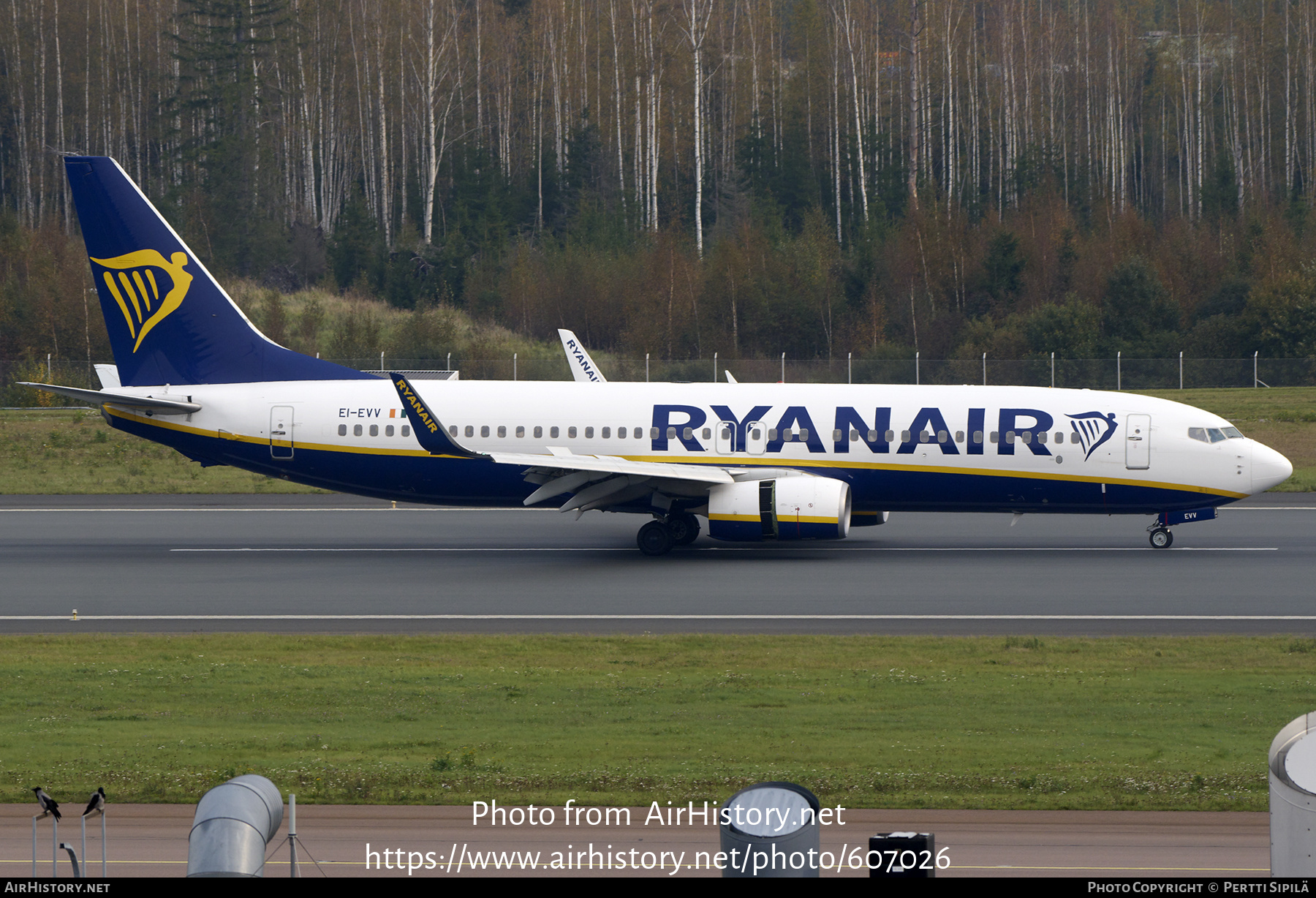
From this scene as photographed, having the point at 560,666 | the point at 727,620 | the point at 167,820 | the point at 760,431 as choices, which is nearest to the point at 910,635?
the point at 727,620

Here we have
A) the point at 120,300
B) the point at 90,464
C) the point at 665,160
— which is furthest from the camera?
the point at 665,160

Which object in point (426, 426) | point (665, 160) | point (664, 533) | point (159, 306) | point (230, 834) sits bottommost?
point (664, 533)

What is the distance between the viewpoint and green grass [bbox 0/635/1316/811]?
1166cm

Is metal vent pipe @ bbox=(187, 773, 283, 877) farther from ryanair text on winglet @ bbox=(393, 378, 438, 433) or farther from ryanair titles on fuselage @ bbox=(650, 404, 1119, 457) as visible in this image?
ryanair titles on fuselage @ bbox=(650, 404, 1119, 457)

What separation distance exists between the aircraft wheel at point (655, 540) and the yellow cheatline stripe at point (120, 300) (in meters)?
11.8

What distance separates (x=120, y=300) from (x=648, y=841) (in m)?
23.0

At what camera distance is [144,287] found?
2927cm

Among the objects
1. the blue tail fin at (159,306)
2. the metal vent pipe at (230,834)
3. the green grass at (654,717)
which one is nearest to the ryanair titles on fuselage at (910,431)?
the green grass at (654,717)

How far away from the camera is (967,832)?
10438 mm

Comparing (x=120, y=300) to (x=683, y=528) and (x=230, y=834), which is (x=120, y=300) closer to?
(x=683, y=528)

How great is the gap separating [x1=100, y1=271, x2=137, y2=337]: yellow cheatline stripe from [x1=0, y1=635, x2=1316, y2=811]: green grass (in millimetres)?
11249

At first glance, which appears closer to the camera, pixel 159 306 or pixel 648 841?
pixel 648 841

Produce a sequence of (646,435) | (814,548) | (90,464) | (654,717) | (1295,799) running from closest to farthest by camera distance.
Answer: (1295,799) → (654,717) → (646,435) → (814,548) → (90,464)

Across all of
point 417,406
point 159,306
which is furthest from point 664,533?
point 159,306
